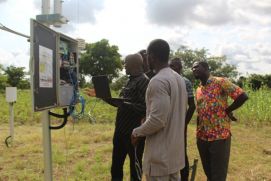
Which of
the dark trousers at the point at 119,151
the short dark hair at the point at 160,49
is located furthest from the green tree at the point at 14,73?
the short dark hair at the point at 160,49

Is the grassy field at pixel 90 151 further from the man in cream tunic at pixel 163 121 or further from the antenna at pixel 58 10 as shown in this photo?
the man in cream tunic at pixel 163 121

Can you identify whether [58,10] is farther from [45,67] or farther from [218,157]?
[218,157]

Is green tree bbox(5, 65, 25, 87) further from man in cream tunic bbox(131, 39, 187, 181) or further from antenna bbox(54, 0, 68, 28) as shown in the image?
man in cream tunic bbox(131, 39, 187, 181)

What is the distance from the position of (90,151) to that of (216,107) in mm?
3906

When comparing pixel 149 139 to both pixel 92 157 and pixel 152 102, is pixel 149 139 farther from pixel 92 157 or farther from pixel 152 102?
pixel 92 157

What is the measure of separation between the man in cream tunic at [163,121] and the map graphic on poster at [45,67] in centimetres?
78

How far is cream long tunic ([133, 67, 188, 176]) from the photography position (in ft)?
8.89

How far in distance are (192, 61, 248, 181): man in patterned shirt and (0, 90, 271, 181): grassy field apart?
1567mm

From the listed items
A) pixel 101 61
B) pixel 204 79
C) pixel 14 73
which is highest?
pixel 101 61

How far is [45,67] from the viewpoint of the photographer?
298 cm

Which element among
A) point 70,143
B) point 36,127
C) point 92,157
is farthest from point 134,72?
point 36,127

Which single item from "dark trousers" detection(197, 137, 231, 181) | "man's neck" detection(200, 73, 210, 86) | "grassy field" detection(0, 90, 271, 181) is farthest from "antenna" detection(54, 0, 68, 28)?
"grassy field" detection(0, 90, 271, 181)

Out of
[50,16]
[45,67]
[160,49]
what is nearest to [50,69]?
[45,67]

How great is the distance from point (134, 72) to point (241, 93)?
1.10 metres
